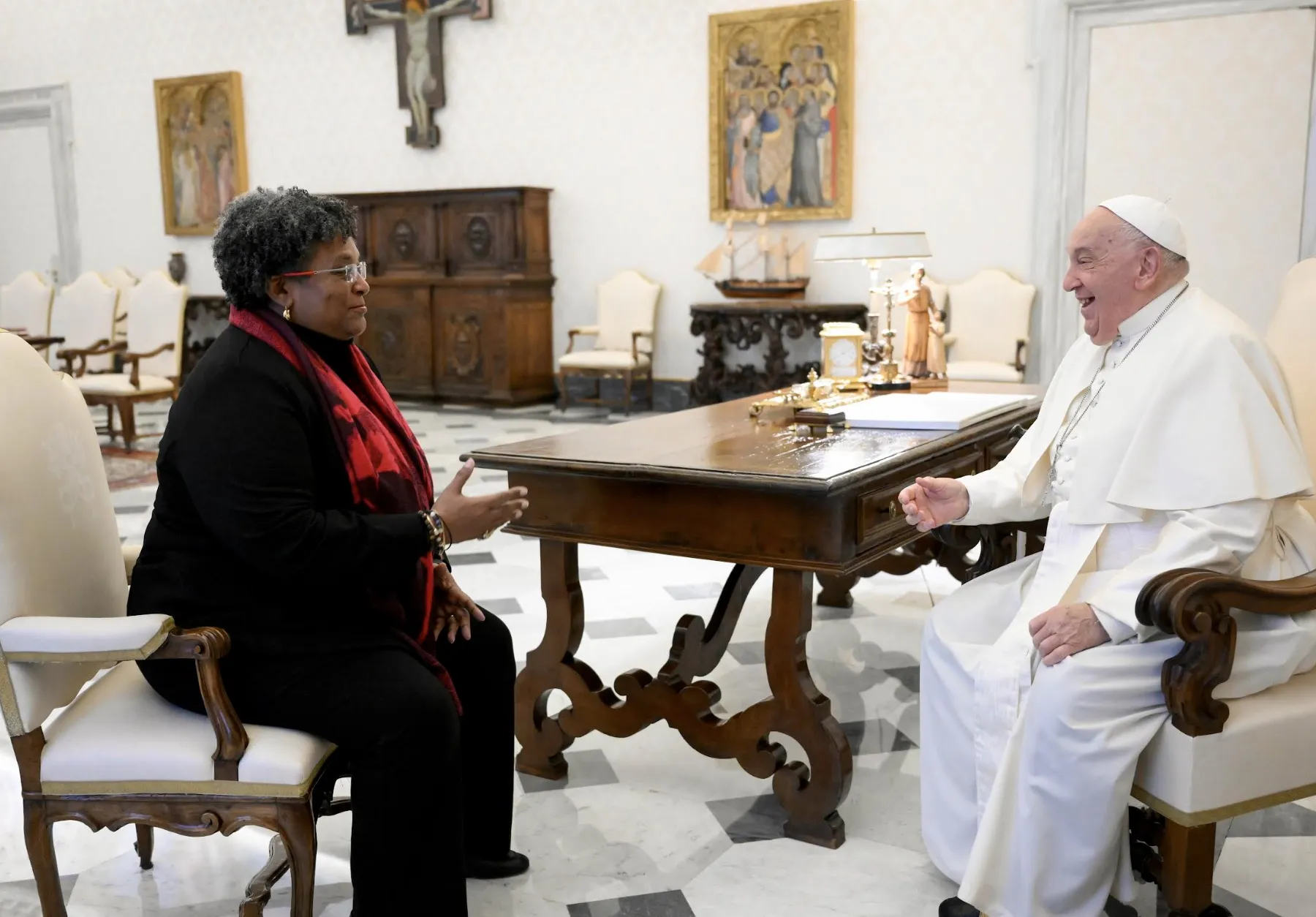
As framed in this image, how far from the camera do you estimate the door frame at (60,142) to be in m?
13.4

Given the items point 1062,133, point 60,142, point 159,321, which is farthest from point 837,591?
point 60,142

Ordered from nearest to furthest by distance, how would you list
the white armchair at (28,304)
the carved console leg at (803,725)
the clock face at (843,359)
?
the carved console leg at (803,725) → the clock face at (843,359) → the white armchair at (28,304)

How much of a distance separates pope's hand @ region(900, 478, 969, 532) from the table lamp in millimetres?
1502

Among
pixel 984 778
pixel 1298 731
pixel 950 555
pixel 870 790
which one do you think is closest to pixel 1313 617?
pixel 1298 731

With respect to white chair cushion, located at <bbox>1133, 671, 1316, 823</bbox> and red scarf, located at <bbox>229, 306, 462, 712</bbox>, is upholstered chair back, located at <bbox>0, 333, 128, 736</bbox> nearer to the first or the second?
red scarf, located at <bbox>229, 306, 462, 712</bbox>

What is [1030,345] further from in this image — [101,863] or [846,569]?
[101,863]

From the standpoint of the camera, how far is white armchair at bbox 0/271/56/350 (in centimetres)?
992

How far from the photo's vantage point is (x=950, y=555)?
4340 millimetres

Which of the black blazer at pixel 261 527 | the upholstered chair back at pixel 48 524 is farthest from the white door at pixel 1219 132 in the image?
the upholstered chair back at pixel 48 524

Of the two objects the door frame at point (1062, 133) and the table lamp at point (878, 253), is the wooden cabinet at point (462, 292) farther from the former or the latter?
the table lamp at point (878, 253)

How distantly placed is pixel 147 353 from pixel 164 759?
24.4 feet

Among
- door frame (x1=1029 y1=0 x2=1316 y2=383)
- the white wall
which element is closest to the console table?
the white wall

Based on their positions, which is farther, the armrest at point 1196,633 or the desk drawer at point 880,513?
the desk drawer at point 880,513

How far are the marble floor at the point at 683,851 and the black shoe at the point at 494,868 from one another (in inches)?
1.0
